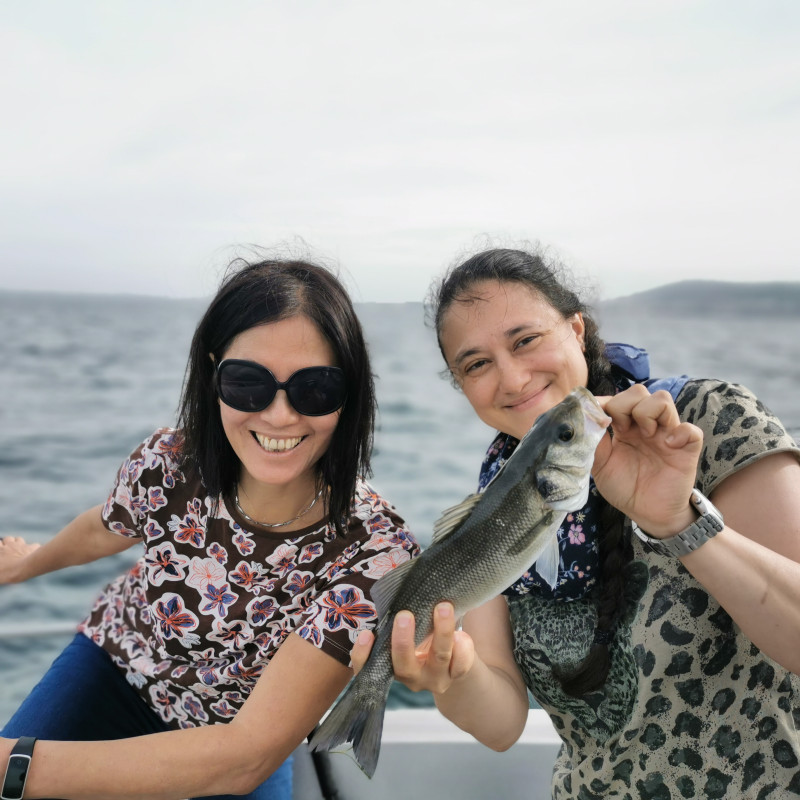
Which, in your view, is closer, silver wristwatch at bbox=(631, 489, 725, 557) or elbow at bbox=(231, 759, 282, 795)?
silver wristwatch at bbox=(631, 489, 725, 557)

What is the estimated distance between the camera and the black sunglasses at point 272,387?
2.55 metres

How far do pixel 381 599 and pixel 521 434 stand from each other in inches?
29.3

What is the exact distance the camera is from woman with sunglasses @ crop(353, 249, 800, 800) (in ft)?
6.48

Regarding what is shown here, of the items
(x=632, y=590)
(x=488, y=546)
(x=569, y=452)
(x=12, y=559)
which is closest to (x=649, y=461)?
(x=569, y=452)

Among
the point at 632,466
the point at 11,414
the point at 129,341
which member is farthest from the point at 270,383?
the point at 129,341

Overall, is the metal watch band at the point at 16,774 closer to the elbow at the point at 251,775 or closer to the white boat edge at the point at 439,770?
the elbow at the point at 251,775

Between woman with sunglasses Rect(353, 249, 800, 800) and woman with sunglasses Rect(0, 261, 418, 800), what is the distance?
435mm

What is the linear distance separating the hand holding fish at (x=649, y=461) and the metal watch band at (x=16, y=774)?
76.8 inches

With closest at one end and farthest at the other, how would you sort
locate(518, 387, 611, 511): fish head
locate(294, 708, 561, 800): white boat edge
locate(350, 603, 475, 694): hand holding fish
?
locate(518, 387, 611, 511): fish head, locate(350, 603, 475, 694): hand holding fish, locate(294, 708, 561, 800): white boat edge

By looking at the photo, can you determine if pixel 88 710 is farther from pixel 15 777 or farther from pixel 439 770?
pixel 439 770

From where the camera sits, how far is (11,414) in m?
21.9

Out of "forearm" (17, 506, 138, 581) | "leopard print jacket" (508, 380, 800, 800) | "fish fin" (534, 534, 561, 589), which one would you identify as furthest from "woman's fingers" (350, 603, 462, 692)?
"forearm" (17, 506, 138, 581)

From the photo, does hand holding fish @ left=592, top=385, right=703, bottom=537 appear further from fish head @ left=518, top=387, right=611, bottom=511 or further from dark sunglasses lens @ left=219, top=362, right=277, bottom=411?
dark sunglasses lens @ left=219, top=362, right=277, bottom=411

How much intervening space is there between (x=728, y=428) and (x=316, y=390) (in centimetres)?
129
